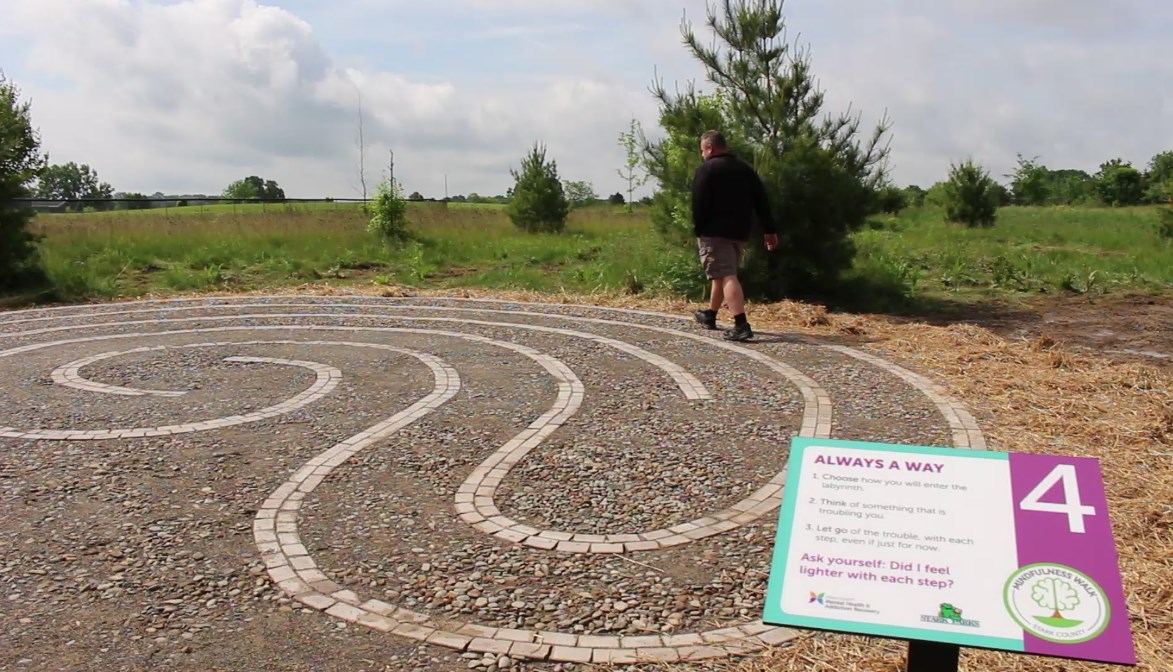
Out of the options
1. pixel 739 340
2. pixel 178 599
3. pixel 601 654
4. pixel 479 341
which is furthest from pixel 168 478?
pixel 739 340

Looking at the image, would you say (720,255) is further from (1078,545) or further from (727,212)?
(1078,545)

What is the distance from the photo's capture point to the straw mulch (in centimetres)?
307

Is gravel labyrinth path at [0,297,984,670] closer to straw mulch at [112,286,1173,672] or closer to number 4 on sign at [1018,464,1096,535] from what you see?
straw mulch at [112,286,1173,672]

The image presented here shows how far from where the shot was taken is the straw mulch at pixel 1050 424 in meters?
3.07

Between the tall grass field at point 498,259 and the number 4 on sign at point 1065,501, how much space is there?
9746 millimetres

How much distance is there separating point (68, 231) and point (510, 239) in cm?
1010

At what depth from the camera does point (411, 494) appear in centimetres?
469

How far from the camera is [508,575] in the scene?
3723 mm

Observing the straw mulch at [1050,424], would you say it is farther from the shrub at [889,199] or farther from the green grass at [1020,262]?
the green grass at [1020,262]

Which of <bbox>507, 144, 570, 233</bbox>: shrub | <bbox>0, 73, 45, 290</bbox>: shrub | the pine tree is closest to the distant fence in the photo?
<bbox>507, 144, 570, 233</bbox>: shrub

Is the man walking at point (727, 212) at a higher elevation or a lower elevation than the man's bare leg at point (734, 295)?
higher

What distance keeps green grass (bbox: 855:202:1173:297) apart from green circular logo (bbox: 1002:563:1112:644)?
35.4 ft

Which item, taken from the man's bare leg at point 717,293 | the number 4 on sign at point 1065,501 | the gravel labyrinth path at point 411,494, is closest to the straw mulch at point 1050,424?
the gravel labyrinth path at point 411,494

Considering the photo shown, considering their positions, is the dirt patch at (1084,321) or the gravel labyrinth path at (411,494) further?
the dirt patch at (1084,321)
